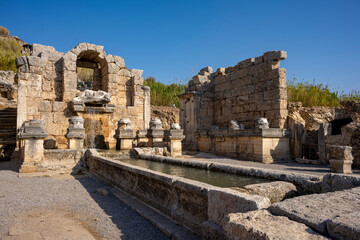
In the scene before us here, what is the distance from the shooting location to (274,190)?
2787 mm

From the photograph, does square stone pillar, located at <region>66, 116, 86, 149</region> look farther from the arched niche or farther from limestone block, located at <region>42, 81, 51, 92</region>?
limestone block, located at <region>42, 81, 51, 92</region>

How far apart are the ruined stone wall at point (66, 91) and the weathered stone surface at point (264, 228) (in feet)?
29.3

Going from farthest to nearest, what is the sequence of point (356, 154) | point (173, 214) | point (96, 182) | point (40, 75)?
point (40, 75) < point (356, 154) < point (96, 182) < point (173, 214)

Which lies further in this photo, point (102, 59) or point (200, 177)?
point (102, 59)

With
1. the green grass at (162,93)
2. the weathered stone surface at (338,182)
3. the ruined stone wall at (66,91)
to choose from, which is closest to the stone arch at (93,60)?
the ruined stone wall at (66,91)

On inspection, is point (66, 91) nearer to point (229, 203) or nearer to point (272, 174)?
point (272, 174)

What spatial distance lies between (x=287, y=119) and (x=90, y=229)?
27.4ft

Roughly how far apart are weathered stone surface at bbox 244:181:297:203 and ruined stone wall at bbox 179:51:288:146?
689 centimetres

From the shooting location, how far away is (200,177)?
434cm

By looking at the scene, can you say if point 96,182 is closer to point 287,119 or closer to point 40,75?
point 40,75

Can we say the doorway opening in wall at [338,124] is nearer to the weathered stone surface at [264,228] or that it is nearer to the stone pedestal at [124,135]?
the stone pedestal at [124,135]

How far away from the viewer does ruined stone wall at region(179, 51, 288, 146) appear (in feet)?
31.3

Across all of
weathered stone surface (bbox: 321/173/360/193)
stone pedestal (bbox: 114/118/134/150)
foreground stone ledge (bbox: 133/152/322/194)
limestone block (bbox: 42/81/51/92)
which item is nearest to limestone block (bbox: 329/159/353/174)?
foreground stone ledge (bbox: 133/152/322/194)

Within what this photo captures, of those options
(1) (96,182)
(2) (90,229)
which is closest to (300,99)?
(1) (96,182)
